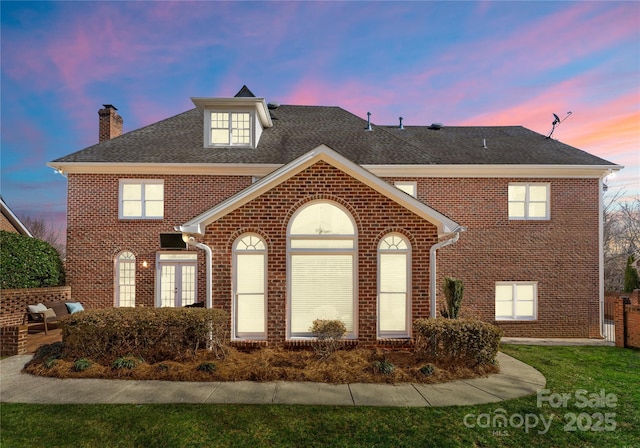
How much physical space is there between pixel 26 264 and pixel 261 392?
11.9 m

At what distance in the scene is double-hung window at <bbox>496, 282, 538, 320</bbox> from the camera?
1462 cm

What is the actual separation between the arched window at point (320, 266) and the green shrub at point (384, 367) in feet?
5.75

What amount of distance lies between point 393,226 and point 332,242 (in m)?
1.69

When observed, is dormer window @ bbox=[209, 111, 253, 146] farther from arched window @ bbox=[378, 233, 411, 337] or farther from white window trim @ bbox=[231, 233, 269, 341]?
arched window @ bbox=[378, 233, 411, 337]

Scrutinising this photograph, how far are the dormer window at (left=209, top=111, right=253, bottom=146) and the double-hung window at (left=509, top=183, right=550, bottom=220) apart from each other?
11.6 meters

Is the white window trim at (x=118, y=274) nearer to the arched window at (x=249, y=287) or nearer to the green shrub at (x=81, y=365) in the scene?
the green shrub at (x=81, y=365)

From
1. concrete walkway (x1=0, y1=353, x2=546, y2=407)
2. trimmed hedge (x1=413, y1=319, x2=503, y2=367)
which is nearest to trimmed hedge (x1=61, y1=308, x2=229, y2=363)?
concrete walkway (x1=0, y1=353, x2=546, y2=407)

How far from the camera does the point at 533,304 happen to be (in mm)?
14695

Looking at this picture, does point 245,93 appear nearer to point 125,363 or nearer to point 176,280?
point 176,280

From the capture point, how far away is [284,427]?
5328 millimetres

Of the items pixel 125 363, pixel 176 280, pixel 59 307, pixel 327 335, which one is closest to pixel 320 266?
pixel 327 335

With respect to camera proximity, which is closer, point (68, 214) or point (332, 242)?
point (332, 242)

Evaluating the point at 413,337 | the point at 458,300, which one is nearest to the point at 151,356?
the point at 413,337

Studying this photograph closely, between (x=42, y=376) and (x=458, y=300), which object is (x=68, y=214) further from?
(x=458, y=300)
